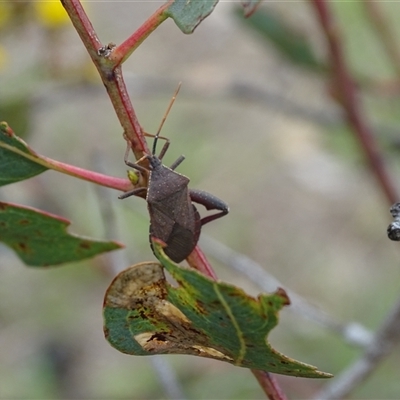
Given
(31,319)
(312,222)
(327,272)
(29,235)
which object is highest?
(312,222)

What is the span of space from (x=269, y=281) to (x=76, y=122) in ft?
6.79

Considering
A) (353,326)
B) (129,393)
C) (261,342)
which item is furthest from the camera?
(129,393)

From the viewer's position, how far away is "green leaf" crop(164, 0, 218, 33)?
22.0 inches

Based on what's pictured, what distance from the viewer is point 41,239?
2.40 feet

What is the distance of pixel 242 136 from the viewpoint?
3.64 m

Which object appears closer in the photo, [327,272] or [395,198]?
[395,198]

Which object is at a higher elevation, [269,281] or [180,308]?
[269,281]

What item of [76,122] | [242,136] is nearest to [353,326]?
[76,122]

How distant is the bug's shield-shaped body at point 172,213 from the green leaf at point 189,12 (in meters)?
0.14

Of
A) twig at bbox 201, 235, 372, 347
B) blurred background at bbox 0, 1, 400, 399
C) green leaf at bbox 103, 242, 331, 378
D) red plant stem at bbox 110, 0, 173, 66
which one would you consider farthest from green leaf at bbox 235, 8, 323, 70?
green leaf at bbox 103, 242, 331, 378

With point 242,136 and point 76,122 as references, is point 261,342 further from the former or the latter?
point 242,136

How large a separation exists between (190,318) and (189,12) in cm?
27

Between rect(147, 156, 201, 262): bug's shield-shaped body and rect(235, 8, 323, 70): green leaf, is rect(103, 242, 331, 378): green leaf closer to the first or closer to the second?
rect(147, 156, 201, 262): bug's shield-shaped body

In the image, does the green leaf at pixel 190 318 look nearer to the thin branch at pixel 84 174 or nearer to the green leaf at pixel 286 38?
the thin branch at pixel 84 174
